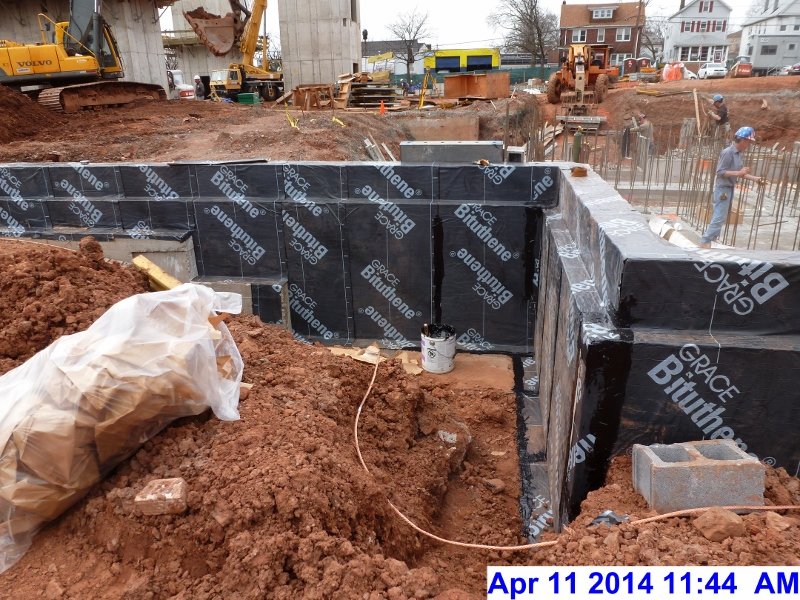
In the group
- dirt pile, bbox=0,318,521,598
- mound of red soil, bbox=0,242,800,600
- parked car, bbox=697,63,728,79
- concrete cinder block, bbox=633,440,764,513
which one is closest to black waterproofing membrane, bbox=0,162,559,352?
mound of red soil, bbox=0,242,800,600

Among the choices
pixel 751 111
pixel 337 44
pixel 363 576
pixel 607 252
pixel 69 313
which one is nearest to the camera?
pixel 363 576

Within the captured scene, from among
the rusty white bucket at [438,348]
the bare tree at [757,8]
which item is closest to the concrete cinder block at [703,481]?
the rusty white bucket at [438,348]

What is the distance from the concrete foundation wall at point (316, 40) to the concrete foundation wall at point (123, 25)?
6645mm

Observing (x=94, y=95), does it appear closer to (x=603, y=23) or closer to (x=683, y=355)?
(x=683, y=355)

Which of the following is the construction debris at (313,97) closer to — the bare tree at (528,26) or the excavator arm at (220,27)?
the excavator arm at (220,27)

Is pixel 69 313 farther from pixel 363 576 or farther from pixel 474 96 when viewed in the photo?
pixel 474 96

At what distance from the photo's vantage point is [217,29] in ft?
87.8

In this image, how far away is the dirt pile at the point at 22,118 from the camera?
49.3 feet

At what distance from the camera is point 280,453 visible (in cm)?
338

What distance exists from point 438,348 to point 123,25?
22.7m

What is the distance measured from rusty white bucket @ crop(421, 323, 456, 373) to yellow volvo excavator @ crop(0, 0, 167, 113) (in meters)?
15.4

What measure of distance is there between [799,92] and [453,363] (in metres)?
24.2

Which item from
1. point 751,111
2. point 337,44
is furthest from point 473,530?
point 337,44

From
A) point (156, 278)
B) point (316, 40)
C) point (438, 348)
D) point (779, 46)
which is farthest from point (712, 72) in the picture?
point (156, 278)
